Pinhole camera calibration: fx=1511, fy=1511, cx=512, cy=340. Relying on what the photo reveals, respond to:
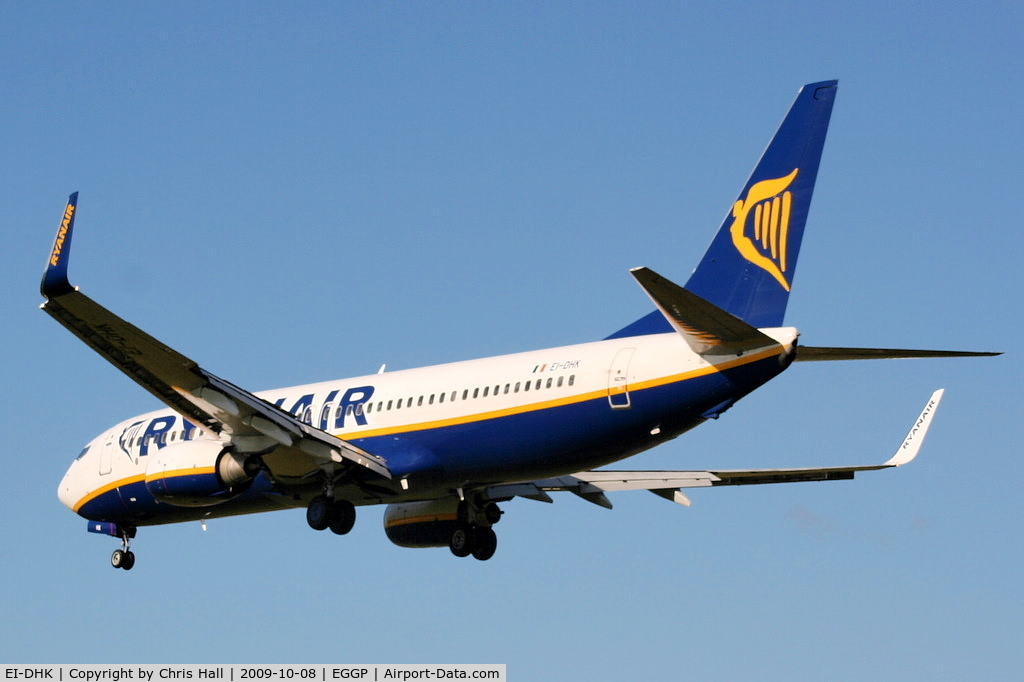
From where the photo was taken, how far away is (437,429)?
3170 cm

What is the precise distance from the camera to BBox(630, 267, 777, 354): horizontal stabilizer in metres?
25.0

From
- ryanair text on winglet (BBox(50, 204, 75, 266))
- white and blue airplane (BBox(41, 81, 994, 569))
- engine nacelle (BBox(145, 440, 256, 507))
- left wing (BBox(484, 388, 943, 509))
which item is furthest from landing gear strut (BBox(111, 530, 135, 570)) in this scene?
ryanair text on winglet (BBox(50, 204, 75, 266))

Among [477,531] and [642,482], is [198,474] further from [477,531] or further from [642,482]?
[642,482]

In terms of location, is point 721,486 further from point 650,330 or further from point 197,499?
point 197,499

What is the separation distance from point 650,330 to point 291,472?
8.48 meters

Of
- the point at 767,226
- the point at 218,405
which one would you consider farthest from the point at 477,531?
the point at 767,226

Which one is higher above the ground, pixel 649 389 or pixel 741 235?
pixel 741 235

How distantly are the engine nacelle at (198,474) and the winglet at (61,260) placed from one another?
6064 millimetres

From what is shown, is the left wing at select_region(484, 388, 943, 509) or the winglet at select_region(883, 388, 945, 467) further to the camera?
the left wing at select_region(484, 388, 943, 509)

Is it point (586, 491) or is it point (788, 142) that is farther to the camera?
point (586, 491)

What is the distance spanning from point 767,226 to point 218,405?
1180 centimetres

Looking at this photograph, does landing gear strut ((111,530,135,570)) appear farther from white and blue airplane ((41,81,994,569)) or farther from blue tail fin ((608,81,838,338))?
blue tail fin ((608,81,838,338))

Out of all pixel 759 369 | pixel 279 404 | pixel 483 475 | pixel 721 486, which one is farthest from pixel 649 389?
pixel 279 404

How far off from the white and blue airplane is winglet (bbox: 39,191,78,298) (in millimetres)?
27
